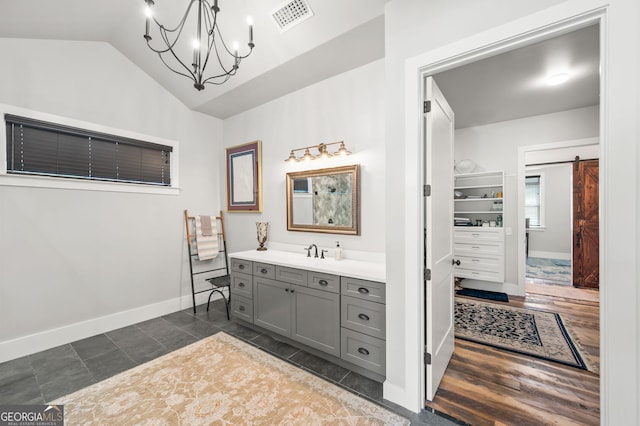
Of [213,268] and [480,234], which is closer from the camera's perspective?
[213,268]

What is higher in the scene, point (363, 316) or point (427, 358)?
point (363, 316)

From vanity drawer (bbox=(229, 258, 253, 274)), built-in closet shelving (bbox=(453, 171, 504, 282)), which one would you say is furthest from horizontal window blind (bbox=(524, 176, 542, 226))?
vanity drawer (bbox=(229, 258, 253, 274))

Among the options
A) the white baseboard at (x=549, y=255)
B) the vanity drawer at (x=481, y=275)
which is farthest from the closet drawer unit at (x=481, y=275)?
the white baseboard at (x=549, y=255)

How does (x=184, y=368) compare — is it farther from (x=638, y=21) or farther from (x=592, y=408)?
(x=638, y=21)

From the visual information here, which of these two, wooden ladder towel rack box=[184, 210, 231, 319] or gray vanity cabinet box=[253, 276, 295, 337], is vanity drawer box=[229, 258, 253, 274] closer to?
gray vanity cabinet box=[253, 276, 295, 337]

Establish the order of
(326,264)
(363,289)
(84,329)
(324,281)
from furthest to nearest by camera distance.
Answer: (84,329), (326,264), (324,281), (363,289)

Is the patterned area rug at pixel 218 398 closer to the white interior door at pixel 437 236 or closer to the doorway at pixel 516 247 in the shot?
the white interior door at pixel 437 236

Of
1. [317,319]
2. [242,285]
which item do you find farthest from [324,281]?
[242,285]

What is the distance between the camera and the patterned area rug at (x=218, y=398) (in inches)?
69.2

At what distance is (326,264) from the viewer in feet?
8.41

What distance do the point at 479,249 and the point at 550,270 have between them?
9.77ft

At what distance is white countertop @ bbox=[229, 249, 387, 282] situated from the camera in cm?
219

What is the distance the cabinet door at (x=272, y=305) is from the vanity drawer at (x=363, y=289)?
26.9 inches

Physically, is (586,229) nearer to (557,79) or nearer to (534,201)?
(534,201)
